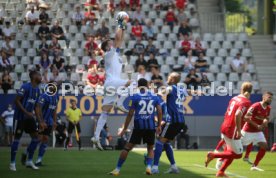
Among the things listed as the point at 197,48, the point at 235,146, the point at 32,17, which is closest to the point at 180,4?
the point at 197,48

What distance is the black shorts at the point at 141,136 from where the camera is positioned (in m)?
17.1

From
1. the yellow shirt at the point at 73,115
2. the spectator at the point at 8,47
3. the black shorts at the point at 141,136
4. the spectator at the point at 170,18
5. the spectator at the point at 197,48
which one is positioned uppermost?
the spectator at the point at 170,18

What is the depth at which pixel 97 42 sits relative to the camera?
33.5 m

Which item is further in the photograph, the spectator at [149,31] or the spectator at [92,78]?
the spectator at [149,31]

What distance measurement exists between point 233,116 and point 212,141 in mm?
15601

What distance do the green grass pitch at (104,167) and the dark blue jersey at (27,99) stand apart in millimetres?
1350

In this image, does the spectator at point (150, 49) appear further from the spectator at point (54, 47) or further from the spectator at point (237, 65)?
the spectator at point (54, 47)

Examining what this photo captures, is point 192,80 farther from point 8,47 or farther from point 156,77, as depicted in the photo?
point 8,47

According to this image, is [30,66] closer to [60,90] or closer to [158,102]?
[60,90]

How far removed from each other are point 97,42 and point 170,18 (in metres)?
3.74

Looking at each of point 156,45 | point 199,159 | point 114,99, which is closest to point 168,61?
point 156,45

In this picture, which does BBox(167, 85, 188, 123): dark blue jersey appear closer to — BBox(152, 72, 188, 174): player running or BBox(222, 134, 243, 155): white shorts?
BBox(152, 72, 188, 174): player running

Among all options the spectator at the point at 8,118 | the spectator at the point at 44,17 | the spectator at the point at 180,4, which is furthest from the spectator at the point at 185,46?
the spectator at the point at 8,118

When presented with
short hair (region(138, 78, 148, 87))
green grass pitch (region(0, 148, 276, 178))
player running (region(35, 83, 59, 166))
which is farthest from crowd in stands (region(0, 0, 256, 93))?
short hair (region(138, 78, 148, 87))
